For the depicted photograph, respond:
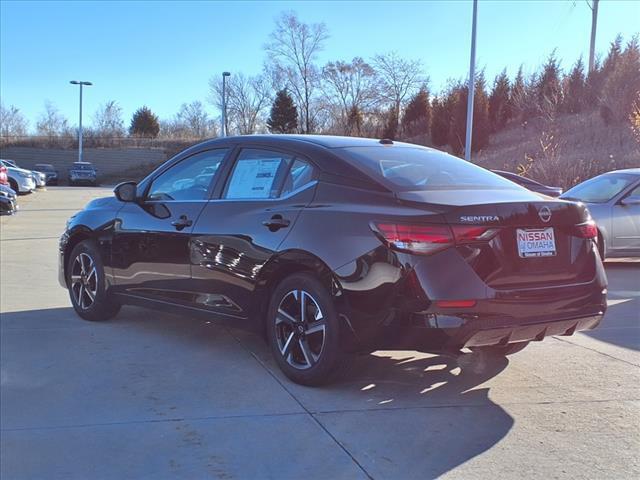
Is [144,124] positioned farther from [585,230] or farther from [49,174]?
[585,230]

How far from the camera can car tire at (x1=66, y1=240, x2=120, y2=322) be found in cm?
595

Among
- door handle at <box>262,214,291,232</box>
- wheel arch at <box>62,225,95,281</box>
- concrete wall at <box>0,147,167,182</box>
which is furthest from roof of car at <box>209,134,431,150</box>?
concrete wall at <box>0,147,167,182</box>

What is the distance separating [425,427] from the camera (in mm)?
3639

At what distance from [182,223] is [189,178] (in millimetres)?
482

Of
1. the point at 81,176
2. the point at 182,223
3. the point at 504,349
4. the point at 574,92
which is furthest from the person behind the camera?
the point at 81,176

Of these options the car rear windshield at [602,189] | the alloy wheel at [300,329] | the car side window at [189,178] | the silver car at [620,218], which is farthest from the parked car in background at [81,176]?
the alloy wheel at [300,329]

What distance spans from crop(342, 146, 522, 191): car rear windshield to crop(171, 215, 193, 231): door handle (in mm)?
1418

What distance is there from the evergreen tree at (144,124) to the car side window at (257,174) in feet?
230

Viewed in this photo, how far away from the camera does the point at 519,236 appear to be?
3.83m

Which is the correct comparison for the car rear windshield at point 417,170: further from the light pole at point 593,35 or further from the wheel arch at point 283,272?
the light pole at point 593,35

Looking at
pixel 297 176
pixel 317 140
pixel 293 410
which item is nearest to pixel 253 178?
pixel 297 176

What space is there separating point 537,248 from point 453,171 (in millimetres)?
980

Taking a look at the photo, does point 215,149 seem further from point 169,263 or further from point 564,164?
point 564,164

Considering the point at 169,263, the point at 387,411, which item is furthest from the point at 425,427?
the point at 169,263
